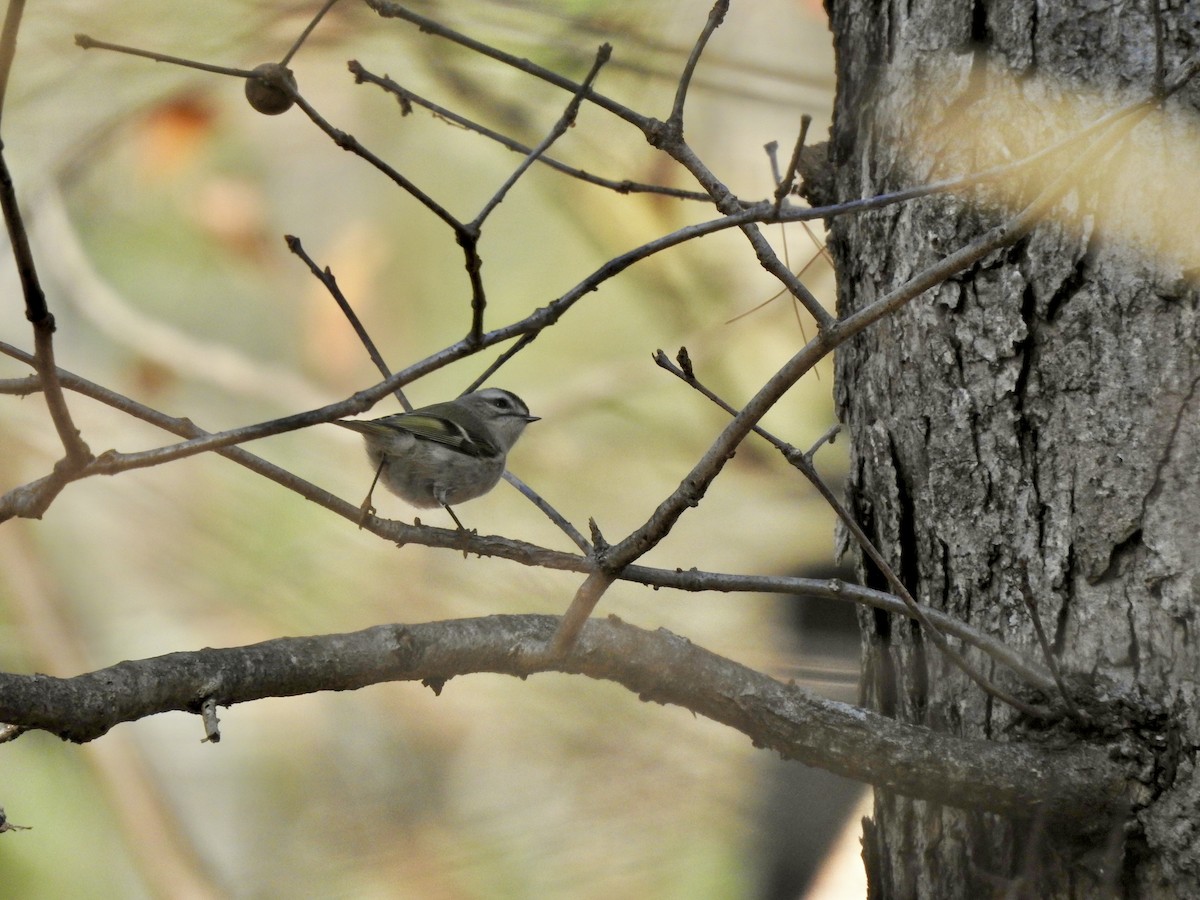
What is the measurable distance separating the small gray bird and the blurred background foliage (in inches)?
19.1

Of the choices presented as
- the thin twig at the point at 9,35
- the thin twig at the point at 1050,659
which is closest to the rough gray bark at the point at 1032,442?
the thin twig at the point at 1050,659

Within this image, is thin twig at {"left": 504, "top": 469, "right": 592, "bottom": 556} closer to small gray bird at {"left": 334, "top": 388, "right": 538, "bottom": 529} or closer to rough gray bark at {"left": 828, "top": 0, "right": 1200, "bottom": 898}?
rough gray bark at {"left": 828, "top": 0, "right": 1200, "bottom": 898}

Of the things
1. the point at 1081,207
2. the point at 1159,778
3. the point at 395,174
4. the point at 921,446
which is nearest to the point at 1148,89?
the point at 1081,207

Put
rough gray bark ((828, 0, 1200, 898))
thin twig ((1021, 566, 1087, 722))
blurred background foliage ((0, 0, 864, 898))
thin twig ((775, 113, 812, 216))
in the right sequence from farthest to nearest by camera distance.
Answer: blurred background foliage ((0, 0, 864, 898)) → rough gray bark ((828, 0, 1200, 898)) → thin twig ((1021, 566, 1087, 722)) → thin twig ((775, 113, 812, 216))

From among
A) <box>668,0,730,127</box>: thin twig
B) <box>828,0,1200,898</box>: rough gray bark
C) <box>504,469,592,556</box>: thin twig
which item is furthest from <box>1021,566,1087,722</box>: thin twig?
<box>668,0,730,127</box>: thin twig

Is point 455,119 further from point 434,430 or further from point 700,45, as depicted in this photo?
point 434,430

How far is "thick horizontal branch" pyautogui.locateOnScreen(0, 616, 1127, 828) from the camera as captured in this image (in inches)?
74.6

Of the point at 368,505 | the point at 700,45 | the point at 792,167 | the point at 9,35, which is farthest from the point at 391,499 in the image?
the point at 9,35

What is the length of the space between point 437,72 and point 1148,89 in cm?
304

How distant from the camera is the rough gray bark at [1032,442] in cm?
210

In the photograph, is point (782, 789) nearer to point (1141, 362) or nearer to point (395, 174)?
point (1141, 362)

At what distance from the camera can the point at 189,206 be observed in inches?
295

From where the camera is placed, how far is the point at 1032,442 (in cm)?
229

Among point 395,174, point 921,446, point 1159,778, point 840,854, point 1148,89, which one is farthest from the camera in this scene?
point 840,854
